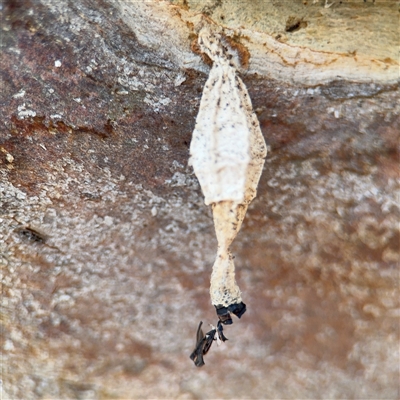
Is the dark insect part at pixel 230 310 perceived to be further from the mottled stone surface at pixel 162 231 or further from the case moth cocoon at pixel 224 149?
the mottled stone surface at pixel 162 231

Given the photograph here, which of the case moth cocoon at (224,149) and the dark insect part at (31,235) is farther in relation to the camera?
the dark insect part at (31,235)

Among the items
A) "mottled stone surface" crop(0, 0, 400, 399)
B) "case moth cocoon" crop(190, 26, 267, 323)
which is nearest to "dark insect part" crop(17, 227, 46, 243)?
"mottled stone surface" crop(0, 0, 400, 399)

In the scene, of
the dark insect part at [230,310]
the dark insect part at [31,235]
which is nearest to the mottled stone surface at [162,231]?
the dark insect part at [31,235]

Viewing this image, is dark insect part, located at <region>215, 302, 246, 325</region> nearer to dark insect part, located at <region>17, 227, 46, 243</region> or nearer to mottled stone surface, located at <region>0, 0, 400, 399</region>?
mottled stone surface, located at <region>0, 0, 400, 399</region>

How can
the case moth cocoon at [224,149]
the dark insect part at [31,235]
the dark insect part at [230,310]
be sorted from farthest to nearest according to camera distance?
the dark insect part at [31,235]
the dark insect part at [230,310]
the case moth cocoon at [224,149]

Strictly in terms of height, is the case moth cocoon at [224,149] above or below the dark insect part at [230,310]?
above

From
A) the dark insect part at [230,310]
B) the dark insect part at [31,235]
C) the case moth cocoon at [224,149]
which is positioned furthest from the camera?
the dark insect part at [31,235]

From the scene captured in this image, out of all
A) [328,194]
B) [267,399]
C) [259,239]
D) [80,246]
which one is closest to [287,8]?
[328,194]

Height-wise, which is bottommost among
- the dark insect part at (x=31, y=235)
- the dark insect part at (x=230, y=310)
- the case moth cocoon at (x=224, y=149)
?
the dark insect part at (x=31, y=235)

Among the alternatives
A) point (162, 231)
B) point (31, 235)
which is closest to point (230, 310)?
point (162, 231)

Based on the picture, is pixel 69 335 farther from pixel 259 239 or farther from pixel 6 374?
pixel 259 239
